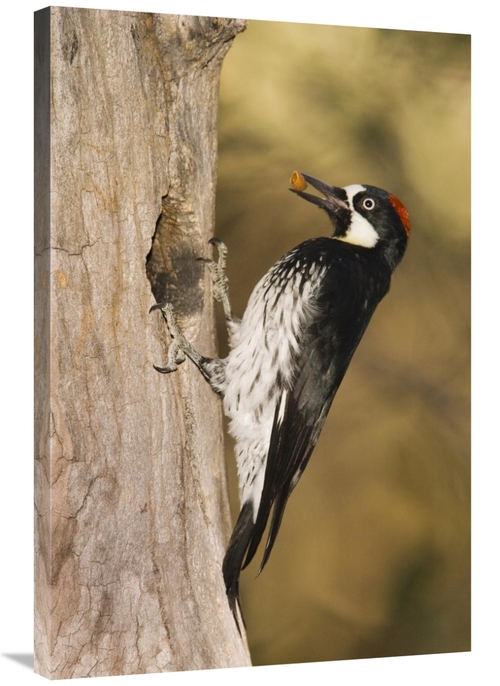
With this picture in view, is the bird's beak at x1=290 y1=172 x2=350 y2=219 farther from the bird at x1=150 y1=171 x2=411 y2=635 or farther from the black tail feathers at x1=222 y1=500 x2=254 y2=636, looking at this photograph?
the black tail feathers at x1=222 y1=500 x2=254 y2=636

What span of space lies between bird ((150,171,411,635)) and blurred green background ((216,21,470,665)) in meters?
0.06

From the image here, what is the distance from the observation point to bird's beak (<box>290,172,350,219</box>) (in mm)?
3701

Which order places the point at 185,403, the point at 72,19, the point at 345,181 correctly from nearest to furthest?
the point at 72,19 < the point at 185,403 < the point at 345,181

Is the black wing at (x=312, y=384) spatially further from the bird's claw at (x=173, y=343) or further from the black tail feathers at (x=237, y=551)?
the bird's claw at (x=173, y=343)

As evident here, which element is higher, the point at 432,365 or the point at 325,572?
the point at 432,365

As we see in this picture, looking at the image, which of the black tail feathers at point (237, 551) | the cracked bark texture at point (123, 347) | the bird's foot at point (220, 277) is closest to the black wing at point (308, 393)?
the black tail feathers at point (237, 551)

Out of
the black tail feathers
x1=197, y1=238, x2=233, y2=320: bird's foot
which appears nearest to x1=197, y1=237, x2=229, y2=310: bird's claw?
x1=197, y1=238, x2=233, y2=320: bird's foot

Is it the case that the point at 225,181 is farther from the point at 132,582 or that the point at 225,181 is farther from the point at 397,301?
the point at 132,582

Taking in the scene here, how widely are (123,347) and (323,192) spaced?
2.91ft

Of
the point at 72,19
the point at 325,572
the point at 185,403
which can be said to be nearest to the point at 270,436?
the point at 185,403

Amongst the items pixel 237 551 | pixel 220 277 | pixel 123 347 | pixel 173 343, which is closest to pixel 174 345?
pixel 173 343

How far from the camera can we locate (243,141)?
11.9 ft
